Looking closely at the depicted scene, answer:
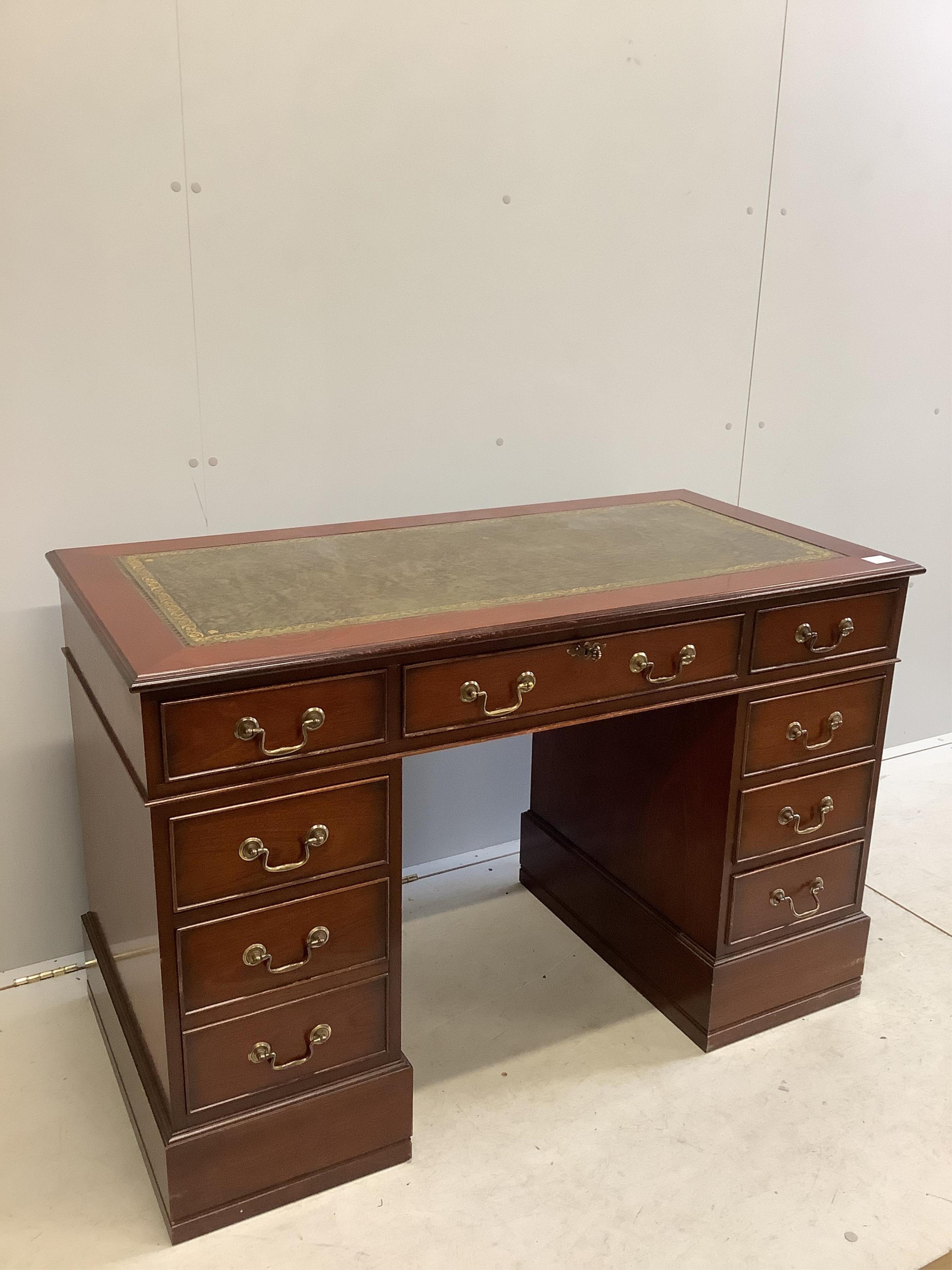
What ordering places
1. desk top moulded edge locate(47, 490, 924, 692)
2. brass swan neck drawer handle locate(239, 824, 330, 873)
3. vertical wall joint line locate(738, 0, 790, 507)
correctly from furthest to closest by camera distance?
vertical wall joint line locate(738, 0, 790, 507), brass swan neck drawer handle locate(239, 824, 330, 873), desk top moulded edge locate(47, 490, 924, 692)

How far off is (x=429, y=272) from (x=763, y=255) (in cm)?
85

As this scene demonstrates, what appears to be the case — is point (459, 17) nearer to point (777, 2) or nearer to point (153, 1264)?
point (777, 2)

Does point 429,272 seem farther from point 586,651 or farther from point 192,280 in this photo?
point 586,651

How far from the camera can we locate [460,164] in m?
2.13

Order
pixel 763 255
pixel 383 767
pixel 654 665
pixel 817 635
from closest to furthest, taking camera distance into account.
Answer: pixel 383 767 < pixel 654 665 < pixel 817 635 < pixel 763 255

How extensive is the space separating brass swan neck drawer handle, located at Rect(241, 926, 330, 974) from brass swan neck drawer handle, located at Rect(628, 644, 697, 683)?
0.59 meters

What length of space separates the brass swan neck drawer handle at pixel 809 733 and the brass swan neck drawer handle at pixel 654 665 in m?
0.29

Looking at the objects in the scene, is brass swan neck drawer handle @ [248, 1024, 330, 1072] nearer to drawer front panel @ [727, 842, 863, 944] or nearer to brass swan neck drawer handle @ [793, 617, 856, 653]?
drawer front panel @ [727, 842, 863, 944]

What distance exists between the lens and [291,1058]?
63.9 inches

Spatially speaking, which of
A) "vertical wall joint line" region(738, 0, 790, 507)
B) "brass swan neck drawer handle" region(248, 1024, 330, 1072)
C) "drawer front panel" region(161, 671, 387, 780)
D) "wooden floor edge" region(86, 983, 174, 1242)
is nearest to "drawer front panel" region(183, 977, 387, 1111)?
"brass swan neck drawer handle" region(248, 1024, 330, 1072)

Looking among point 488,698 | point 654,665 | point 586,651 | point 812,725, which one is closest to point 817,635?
point 812,725

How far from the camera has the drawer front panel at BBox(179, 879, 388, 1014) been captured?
1511mm

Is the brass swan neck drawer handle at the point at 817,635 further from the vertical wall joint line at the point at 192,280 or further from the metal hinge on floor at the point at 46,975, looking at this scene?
the metal hinge on floor at the point at 46,975

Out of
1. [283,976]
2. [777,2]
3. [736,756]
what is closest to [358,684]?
[283,976]
